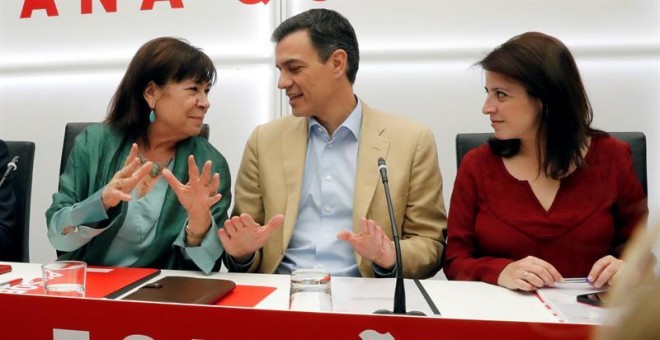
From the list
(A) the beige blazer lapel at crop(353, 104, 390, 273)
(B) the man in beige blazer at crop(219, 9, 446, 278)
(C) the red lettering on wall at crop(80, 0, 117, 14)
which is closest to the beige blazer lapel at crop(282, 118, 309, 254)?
(B) the man in beige blazer at crop(219, 9, 446, 278)

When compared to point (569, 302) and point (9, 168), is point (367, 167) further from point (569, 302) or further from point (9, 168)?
point (9, 168)

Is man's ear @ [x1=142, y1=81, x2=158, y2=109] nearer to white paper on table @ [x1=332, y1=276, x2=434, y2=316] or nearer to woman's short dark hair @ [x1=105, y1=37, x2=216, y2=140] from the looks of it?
woman's short dark hair @ [x1=105, y1=37, x2=216, y2=140]

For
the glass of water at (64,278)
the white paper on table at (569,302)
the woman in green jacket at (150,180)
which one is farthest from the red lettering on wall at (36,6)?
the white paper on table at (569,302)

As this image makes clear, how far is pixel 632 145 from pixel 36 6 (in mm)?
2793

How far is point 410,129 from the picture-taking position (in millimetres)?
1755

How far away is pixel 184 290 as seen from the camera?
1208mm

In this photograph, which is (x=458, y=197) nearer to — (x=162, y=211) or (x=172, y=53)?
(x=162, y=211)

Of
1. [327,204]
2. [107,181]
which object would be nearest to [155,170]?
[107,181]

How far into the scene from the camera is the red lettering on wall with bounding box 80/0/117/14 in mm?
2854

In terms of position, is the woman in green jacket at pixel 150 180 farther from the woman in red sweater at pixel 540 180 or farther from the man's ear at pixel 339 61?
the woman in red sweater at pixel 540 180

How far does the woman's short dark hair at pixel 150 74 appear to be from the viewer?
175cm

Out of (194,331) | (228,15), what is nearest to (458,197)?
(194,331)

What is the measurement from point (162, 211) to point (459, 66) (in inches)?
60.6

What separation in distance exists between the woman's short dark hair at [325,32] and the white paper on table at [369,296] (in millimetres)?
745
